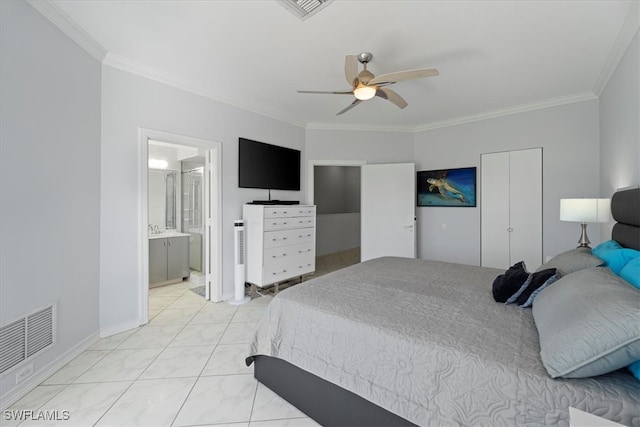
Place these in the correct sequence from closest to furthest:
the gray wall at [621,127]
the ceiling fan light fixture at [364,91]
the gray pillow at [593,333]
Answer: the gray pillow at [593,333]
the gray wall at [621,127]
the ceiling fan light fixture at [364,91]

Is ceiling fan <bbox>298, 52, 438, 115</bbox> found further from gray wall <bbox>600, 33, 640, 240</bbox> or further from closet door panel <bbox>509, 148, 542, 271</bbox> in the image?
closet door panel <bbox>509, 148, 542, 271</bbox>

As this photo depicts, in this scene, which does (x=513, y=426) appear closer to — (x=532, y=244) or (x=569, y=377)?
(x=569, y=377)

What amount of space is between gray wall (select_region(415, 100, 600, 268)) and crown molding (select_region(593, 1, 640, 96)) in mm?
563

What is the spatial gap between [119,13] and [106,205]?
162cm

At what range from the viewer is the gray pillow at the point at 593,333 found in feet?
2.72

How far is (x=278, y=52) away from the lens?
2.47m

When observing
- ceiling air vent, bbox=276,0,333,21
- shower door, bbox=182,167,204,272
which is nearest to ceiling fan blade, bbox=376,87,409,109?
ceiling air vent, bbox=276,0,333,21

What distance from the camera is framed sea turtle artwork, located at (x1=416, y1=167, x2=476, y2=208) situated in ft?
13.8

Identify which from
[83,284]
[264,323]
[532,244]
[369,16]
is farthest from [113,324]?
[532,244]

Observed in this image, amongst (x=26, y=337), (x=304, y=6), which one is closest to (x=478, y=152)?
(x=304, y=6)

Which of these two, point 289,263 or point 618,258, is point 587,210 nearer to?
point 618,258

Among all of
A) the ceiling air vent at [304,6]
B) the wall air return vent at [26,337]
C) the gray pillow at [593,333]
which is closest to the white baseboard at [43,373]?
the wall air return vent at [26,337]

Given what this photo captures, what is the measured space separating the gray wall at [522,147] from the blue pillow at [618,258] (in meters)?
2.25

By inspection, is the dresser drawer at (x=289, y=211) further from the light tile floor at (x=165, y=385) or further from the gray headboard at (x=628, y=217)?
the gray headboard at (x=628, y=217)
